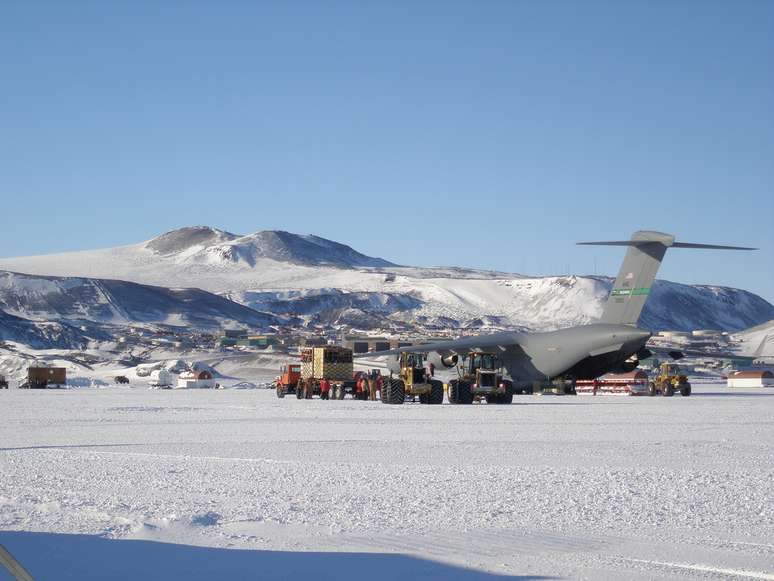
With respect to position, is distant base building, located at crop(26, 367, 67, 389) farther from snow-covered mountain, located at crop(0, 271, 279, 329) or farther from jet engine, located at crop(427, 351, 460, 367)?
snow-covered mountain, located at crop(0, 271, 279, 329)

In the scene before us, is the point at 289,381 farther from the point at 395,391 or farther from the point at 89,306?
the point at 89,306

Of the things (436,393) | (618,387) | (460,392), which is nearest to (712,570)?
(460,392)

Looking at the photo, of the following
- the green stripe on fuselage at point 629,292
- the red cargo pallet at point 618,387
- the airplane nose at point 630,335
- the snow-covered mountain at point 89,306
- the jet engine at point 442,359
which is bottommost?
the red cargo pallet at point 618,387

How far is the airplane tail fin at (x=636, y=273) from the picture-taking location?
47125 millimetres

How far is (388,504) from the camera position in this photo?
38.4ft

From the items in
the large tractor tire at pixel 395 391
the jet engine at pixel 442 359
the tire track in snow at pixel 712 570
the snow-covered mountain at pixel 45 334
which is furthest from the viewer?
the snow-covered mountain at pixel 45 334

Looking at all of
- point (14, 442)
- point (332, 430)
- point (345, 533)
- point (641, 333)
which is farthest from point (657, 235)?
point (345, 533)

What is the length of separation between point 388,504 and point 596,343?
115ft

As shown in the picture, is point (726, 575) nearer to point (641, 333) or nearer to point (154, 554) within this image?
point (154, 554)

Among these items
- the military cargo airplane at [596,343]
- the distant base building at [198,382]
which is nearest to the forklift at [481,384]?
the military cargo airplane at [596,343]

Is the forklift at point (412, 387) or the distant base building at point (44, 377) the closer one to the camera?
the forklift at point (412, 387)

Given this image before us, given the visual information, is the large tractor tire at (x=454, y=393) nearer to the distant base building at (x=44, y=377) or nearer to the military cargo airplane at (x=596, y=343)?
the military cargo airplane at (x=596, y=343)

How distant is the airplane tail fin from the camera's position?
47.1 m

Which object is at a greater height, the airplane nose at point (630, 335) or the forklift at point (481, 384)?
the airplane nose at point (630, 335)
